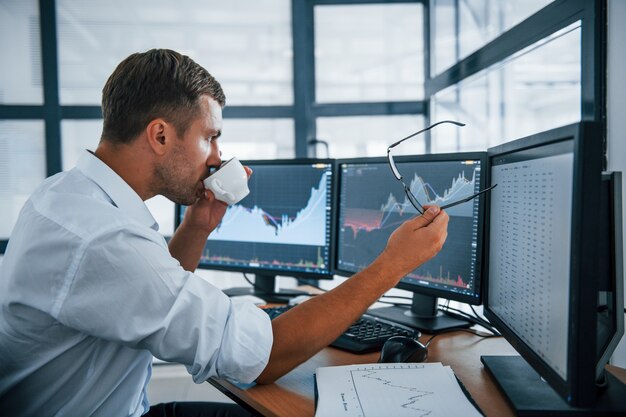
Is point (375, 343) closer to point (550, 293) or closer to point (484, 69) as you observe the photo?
point (550, 293)

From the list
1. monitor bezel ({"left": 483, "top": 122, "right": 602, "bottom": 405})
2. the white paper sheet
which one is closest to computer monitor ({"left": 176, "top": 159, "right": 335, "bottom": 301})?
the white paper sheet

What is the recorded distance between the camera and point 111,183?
1.13 metres

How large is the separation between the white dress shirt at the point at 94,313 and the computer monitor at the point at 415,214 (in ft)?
1.93

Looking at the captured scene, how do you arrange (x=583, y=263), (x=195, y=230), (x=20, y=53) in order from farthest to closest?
(x=20, y=53) < (x=195, y=230) < (x=583, y=263)

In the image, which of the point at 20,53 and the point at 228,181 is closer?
the point at 228,181

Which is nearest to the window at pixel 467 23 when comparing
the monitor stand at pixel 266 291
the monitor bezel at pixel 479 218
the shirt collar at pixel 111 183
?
the monitor bezel at pixel 479 218

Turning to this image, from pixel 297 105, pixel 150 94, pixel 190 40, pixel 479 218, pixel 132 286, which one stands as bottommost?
pixel 132 286

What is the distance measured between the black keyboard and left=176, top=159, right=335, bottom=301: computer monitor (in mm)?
376

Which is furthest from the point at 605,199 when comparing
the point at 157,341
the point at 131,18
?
the point at 131,18

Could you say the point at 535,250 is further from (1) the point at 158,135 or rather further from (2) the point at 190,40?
(2) the point at 190,40

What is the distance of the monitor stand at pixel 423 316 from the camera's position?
→ 145 centimetres

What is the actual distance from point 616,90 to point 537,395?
0.83 m

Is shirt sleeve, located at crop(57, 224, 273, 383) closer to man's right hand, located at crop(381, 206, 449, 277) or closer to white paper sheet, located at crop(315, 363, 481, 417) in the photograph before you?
white paper sheet, located at crop(315, 363, 481, 417)

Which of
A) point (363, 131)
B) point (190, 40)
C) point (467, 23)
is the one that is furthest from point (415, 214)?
point (190, 40)
